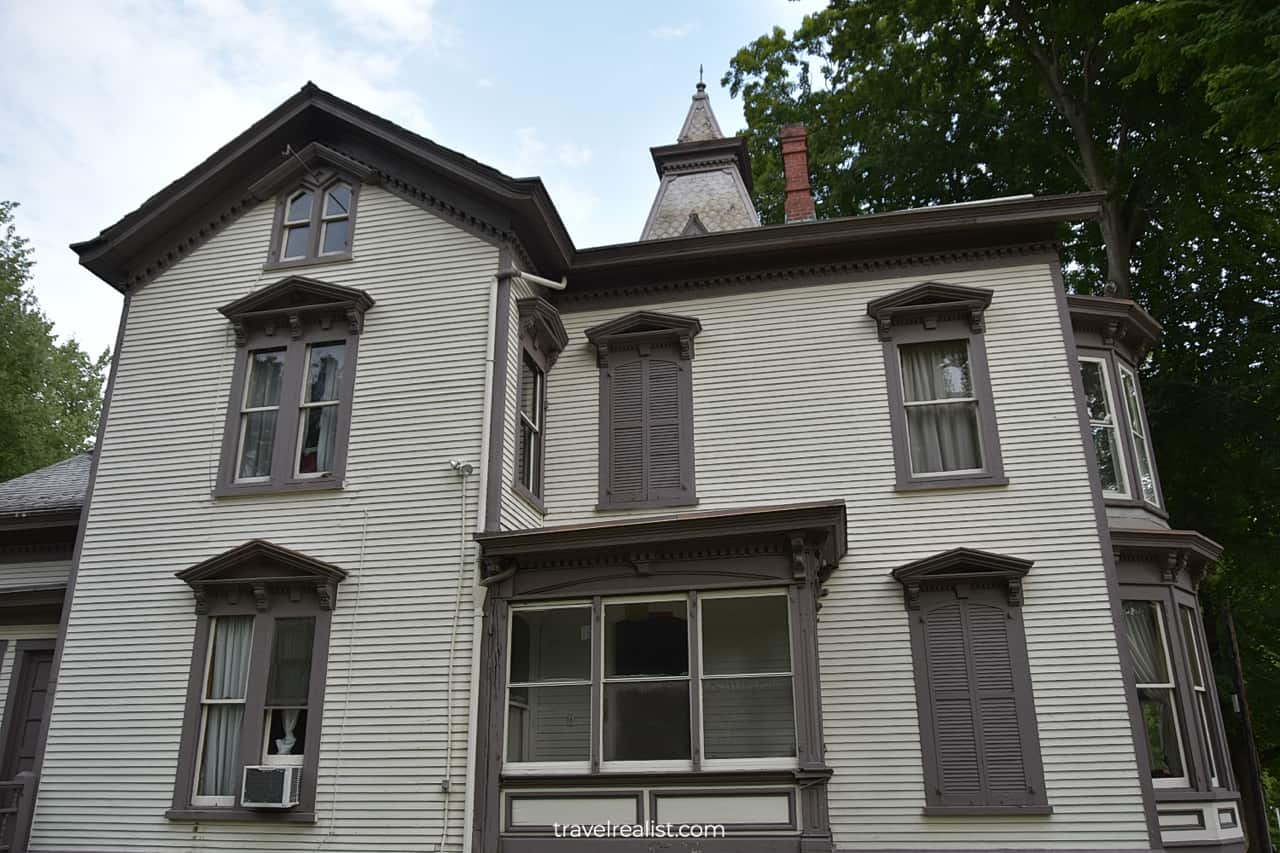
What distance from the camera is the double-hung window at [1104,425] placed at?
41.8 ft

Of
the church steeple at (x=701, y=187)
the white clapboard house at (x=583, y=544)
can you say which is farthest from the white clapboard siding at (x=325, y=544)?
the church steeple at (x=701, y=187)

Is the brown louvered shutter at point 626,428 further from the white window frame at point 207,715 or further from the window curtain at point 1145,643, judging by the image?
the window curtain at point 1145,643

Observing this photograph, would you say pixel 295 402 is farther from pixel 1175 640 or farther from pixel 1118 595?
pixel 1175 640

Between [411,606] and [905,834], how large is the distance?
5921 mm

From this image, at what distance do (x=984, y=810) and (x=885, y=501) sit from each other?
3550 mm

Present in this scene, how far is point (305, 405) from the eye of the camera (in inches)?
484

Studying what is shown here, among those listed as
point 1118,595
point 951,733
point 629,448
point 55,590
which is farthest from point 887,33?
point 55,590

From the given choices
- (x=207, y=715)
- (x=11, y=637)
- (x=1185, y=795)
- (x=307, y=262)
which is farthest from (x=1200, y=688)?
(x=11, y=637)

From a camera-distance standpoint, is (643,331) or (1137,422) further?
(1137,422)

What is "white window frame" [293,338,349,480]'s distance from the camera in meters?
12.0

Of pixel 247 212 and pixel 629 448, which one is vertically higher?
pixel 247 212

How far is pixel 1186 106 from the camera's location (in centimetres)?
1852

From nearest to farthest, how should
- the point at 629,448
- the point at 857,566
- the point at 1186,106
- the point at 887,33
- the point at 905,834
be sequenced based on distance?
the point at 905,834 < the point at 857,566 < the point at 629,448 < the point at 1186,106 < the point at 887,33

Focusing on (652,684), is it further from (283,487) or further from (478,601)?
(283,487)
